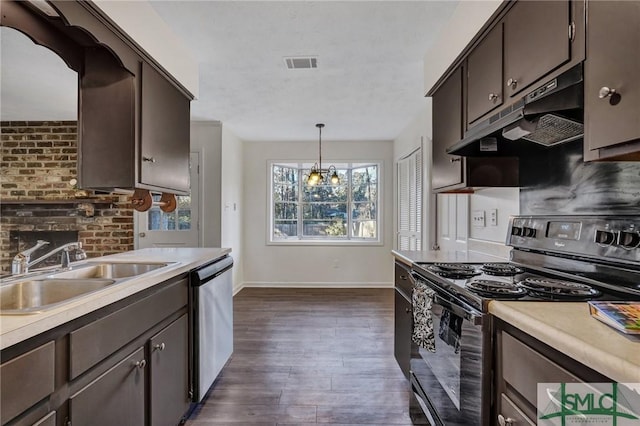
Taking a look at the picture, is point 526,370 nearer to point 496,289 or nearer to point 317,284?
point 496,289

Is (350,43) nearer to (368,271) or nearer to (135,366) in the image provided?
(135,366)

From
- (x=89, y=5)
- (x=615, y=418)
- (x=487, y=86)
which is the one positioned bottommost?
(x=615, y=418)

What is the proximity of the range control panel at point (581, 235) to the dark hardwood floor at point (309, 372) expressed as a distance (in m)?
1.33

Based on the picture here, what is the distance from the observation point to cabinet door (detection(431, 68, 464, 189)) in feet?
7.04

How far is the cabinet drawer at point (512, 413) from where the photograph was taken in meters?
0.96

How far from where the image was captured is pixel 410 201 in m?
4.89

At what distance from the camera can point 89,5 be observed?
159 cm

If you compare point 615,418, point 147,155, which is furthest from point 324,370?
point 615,418

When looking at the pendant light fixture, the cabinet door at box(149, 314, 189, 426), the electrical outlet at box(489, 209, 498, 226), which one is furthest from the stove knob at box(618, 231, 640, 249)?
the pendant light fixture

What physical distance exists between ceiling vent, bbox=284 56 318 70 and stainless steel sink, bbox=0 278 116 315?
6.93ft

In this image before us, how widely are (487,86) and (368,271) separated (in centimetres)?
443

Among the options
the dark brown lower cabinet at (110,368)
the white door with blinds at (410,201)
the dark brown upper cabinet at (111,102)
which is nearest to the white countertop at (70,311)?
the dark brown lower cabinet at (110,368)

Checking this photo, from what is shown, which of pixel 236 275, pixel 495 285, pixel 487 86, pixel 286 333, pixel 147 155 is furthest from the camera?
pixel 236 275

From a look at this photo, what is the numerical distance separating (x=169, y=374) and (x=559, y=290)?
72.2 inches
